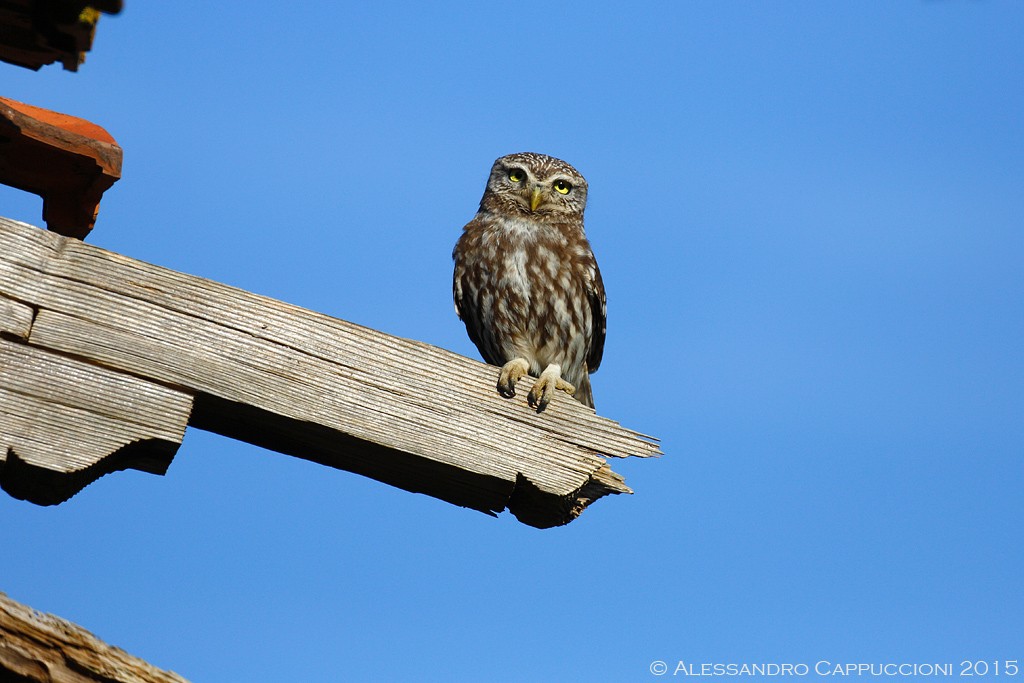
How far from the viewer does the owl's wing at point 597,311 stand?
6.78 metres

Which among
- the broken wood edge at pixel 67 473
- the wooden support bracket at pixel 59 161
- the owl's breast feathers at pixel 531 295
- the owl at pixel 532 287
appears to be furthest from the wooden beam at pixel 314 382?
the owl's breast feathers at pixel 531 295

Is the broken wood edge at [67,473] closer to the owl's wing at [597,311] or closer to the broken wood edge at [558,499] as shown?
the broken wood edge at [558,499]

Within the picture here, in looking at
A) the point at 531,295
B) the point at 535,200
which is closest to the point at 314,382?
the point at 531,295

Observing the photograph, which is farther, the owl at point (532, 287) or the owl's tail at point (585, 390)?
the owl's tail at point (585, 390)

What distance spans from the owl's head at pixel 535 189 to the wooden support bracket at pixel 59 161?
417 cm

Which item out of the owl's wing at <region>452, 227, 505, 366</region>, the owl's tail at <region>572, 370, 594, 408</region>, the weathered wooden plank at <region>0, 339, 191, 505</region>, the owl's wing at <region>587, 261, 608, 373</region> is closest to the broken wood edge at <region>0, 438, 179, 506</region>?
the weathered wooden plank at <region>0, 339, 191, 505</region>

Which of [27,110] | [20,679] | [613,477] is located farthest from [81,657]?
[27,110]

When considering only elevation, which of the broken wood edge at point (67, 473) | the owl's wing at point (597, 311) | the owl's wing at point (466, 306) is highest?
the owl's wing at point (597, 311)

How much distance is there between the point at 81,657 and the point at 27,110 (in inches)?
66.4

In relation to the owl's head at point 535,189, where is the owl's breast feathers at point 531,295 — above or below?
below

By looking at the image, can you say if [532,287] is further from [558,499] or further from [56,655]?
[56,655]

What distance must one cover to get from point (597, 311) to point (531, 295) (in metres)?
0.50

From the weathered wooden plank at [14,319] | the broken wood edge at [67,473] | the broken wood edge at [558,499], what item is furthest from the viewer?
the broken wood edge at [558,499]

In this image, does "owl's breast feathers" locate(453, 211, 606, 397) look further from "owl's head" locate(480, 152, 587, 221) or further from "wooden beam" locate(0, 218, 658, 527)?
"wooden beam" locate(0, 218, 658, 527)
